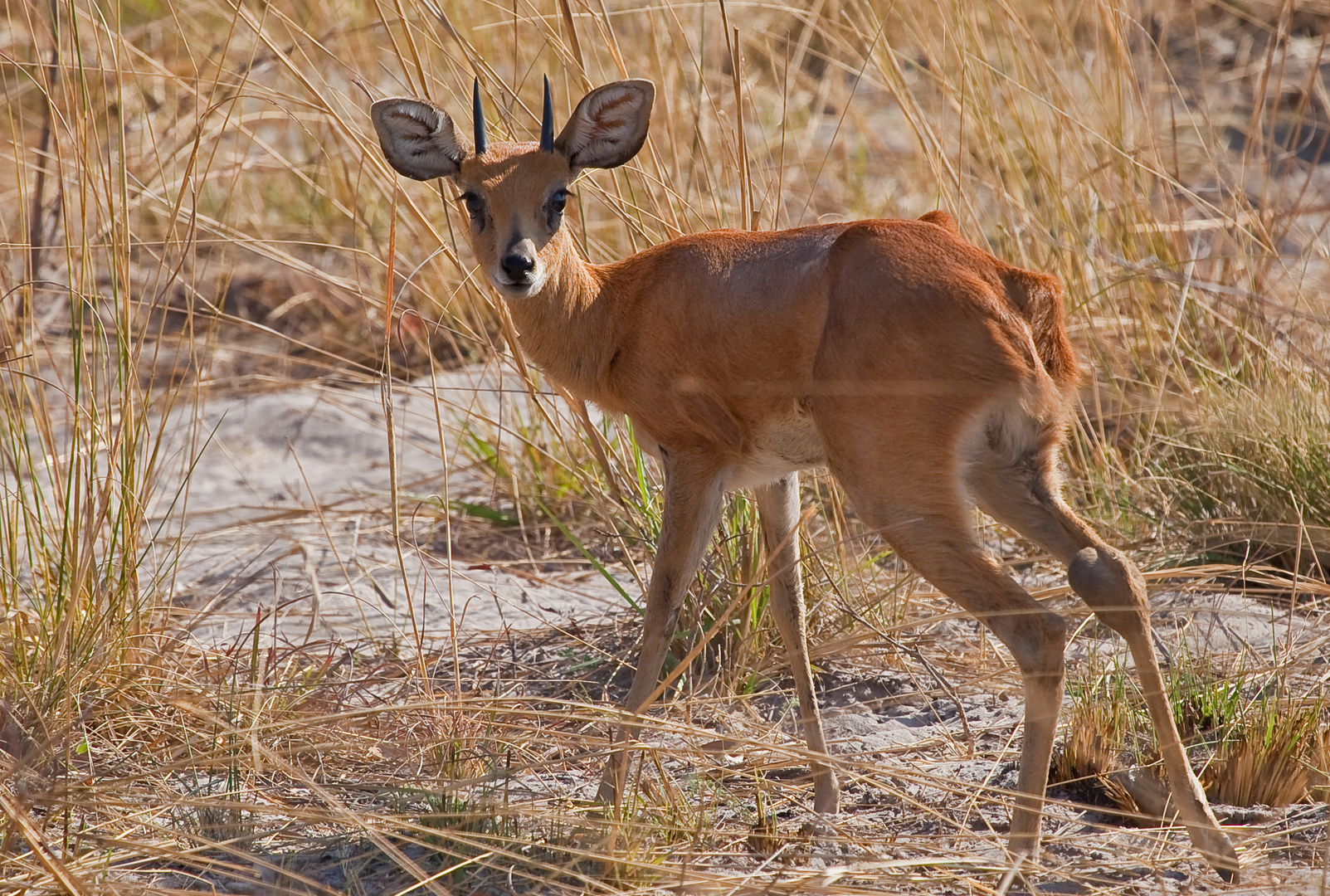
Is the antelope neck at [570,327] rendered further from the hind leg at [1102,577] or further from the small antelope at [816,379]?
the hind leg at [1102,577]

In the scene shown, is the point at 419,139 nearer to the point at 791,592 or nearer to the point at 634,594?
the point at 791,592

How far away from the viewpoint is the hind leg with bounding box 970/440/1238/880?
3.34 meters

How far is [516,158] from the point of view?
4.13 meters

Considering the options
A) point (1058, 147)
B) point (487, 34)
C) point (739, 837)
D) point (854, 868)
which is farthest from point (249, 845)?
point (487, 34)

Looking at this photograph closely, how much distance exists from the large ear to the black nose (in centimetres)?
48

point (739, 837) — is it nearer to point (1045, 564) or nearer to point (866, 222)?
point (866, 222)

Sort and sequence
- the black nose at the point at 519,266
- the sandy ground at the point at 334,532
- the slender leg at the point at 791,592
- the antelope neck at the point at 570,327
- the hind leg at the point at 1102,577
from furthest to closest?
the sandy ground at the point at 334,532 → the antelope neck at the point at 570,327 → the slender leg at the point at 791,592 → the black nose at the point at 519,266 → the hind leg at the point at 1102,577

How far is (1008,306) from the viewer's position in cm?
355

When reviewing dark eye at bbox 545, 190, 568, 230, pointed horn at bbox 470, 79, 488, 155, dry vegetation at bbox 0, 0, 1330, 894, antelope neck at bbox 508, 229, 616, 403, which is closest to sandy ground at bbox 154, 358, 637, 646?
Answer: dry vegetation at bbox 0, 0, 1330, 894

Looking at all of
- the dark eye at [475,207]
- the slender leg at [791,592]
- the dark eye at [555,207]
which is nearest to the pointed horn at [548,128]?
the dark eye at [555,207]

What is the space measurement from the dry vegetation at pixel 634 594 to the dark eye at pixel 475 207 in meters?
0.32

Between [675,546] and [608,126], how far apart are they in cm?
130

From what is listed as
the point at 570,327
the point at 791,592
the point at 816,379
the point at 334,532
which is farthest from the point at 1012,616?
the point at 334,532

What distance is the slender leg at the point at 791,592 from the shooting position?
4.04 meters
